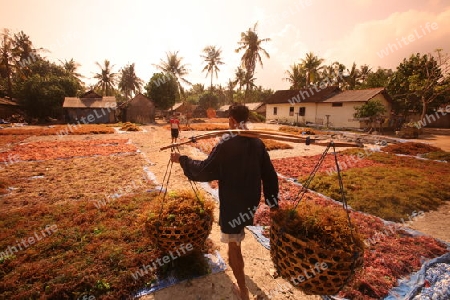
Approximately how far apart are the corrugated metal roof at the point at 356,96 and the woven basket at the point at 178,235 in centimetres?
2968

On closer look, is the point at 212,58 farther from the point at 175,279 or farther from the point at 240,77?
the point at 175,279

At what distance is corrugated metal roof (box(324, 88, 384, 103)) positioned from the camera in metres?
26.9

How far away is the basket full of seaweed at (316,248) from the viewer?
2.06m

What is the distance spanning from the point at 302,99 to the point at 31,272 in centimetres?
3633

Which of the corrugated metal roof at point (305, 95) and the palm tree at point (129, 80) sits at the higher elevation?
the palm tree at point (129, 80)

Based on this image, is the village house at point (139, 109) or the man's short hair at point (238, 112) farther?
the village house at point (139, 109)

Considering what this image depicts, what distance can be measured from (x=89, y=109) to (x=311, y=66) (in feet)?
122

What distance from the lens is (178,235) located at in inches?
120

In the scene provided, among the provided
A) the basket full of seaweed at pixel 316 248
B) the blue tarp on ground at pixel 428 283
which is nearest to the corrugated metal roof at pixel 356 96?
the blue tarp on ground at pixel 428 283

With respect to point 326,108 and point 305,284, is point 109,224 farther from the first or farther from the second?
point 326,108

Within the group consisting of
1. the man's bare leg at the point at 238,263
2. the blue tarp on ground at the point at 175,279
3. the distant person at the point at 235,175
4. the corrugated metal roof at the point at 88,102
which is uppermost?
the corrugated metal roof at the point at 88,102

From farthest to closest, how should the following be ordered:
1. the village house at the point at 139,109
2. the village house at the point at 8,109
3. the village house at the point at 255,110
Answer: the village house at the point at 255,110 < the village house at the point at 139,109 < the village house at the point at 8,109

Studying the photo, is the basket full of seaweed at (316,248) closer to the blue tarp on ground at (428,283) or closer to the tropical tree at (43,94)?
the blue tarp on ground at (428,283)

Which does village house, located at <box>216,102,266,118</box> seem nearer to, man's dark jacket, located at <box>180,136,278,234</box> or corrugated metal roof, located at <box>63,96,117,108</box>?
corrugated metal roof, located at <box>63,96,117,108</box>
